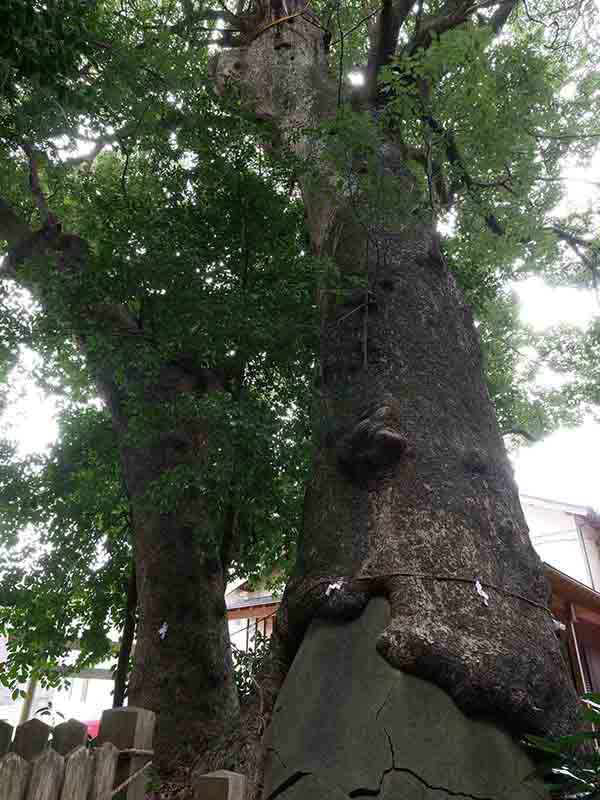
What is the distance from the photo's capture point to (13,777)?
183 cm

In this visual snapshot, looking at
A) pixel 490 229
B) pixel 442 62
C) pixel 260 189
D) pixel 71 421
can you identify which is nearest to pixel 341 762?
pixel 260 189

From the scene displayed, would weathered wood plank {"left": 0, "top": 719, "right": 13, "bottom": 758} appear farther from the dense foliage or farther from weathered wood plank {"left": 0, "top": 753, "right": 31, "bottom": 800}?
the dense foliage

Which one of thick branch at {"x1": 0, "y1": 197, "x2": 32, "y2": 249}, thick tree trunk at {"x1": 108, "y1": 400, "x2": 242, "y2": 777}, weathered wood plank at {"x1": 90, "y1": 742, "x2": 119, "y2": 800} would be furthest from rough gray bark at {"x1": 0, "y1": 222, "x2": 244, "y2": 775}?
weathered wood plank at {"x1": 90, "y1": 742, "x2": 119, "y2": 800}

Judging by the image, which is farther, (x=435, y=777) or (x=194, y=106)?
(x=194, y=106)

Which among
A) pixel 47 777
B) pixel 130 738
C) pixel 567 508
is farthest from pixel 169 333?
pixel 567 508

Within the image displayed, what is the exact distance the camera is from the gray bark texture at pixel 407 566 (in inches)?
82.4

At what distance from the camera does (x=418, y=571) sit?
2.48m

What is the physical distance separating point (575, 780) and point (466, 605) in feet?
2.10

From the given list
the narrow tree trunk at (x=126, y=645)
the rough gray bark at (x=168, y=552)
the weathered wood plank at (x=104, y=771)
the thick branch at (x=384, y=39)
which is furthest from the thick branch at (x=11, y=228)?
the weathered wood plank at (x=104, y=771)

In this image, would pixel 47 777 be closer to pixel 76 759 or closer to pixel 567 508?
pixel 76 759

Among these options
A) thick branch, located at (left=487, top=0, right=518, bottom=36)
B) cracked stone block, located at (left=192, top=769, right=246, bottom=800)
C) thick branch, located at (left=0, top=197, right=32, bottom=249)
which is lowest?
cracked stone block, located at (left=192, top=769, right=246, bottom=800)

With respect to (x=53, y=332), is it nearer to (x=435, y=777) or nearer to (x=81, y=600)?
(x=81, y=600)

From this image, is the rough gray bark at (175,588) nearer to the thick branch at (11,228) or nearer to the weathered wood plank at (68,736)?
the weathered wood plank at (68,736)

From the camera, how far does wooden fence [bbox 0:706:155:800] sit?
1857mm
